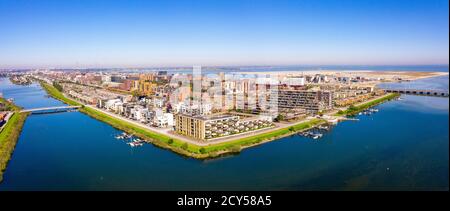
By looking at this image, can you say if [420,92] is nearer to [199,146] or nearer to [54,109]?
[199,146]

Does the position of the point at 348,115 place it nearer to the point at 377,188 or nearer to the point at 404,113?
the point at 404,113

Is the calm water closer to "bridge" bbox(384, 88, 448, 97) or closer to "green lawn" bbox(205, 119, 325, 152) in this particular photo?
"green lawn" bbox(205, 119, 325, 152)

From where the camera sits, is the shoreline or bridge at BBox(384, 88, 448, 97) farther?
bridge at BBox(384, 88, 448, 97)

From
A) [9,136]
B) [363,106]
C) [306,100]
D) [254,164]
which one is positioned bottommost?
[254,164]

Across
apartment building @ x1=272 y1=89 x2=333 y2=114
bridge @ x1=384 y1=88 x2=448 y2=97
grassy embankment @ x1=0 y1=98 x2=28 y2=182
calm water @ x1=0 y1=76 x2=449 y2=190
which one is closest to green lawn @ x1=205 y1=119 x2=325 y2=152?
calm water @ x1=0 y1=76 x2=449 y2=190

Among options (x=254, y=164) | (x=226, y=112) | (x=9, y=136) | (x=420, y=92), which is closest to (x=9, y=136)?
(x=9, y=136)

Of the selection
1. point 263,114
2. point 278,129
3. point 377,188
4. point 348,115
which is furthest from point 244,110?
point 377,188

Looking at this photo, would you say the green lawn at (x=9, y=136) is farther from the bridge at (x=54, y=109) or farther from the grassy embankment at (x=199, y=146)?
the grassy embankment at (x=199, y=146)
